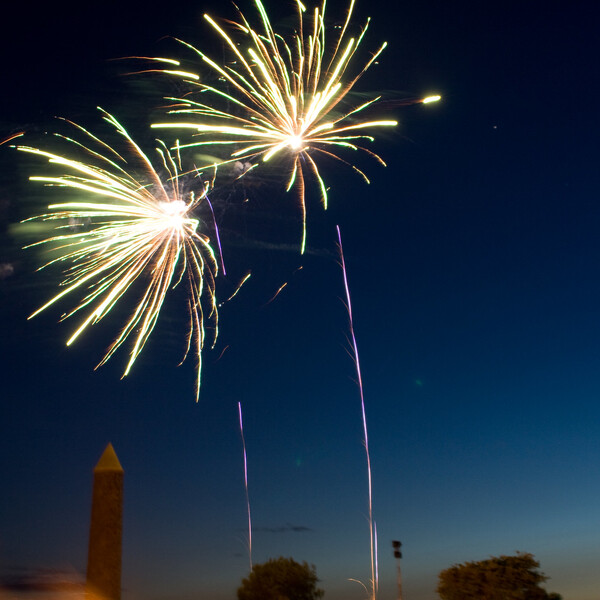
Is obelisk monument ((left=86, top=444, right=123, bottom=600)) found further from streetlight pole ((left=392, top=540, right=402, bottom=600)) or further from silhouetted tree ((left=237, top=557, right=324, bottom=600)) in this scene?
silhouetted tree ((left=237, top=557, right=324, bottom=600))

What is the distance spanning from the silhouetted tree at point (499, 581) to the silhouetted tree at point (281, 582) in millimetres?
12441

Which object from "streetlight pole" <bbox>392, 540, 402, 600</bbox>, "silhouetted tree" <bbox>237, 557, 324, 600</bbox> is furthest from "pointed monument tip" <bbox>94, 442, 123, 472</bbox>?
"silhouetted tree" <bbox>237, 557, 324, 600</bbox>

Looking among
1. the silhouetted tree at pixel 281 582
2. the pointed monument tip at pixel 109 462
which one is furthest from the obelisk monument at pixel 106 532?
the silhouetted tree at pixel 281 582

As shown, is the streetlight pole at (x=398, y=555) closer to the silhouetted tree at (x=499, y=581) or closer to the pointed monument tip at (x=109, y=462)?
the silhouetted tree at (x=499, y=581)

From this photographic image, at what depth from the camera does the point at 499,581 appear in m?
27.9

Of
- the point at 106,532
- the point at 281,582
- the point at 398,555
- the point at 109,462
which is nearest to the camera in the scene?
the point at 106,532

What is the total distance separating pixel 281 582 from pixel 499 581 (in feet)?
51.4

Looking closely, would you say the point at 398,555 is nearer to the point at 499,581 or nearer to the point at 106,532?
the point at 499,581

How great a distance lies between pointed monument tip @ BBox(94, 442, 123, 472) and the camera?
52.9ft

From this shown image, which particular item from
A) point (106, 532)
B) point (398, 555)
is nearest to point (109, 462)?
point (106, 532)

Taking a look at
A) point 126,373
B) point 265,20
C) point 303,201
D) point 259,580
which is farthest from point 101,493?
point 259,580

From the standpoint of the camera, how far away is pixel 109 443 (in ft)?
55.6

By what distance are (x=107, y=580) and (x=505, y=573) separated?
19.6 metres

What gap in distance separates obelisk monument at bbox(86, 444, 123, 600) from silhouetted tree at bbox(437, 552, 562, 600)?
19.0 m
